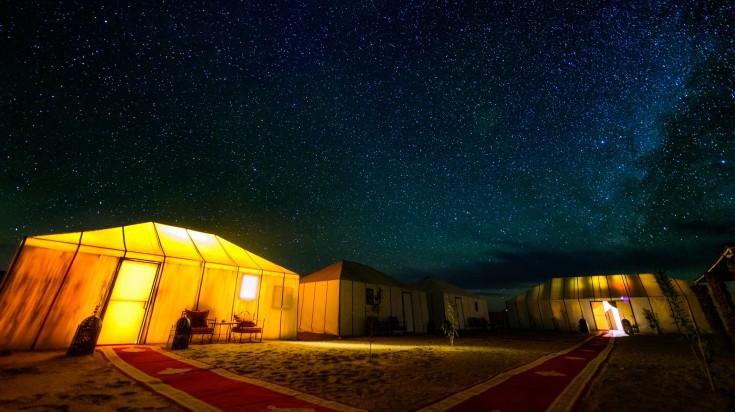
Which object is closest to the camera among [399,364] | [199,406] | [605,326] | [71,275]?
[199,406]

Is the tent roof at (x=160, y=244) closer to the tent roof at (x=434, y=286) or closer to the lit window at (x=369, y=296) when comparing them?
the lit window at (x=369, y=296)

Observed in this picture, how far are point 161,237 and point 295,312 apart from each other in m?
5.82

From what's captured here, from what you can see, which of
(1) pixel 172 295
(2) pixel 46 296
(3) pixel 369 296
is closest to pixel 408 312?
(3) pixel 369 296

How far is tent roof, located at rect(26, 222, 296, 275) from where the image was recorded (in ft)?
25.6

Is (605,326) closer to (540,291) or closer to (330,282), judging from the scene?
(540,291)

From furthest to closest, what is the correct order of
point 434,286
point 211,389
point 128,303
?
point 434,286 < point 128,303 < point 211,389

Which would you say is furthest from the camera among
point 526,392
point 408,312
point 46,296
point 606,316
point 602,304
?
point 602,304

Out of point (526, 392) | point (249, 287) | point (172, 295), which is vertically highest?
point (249, 287)

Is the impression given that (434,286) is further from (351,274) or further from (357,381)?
(357,381)

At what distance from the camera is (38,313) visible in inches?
271

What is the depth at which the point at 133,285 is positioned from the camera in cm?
929

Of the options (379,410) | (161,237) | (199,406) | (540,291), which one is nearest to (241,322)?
(161,237)

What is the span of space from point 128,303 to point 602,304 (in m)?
33.2

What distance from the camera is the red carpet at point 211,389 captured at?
10.3 ft
